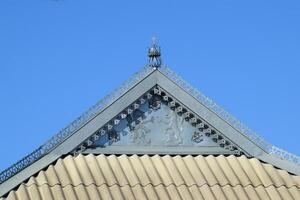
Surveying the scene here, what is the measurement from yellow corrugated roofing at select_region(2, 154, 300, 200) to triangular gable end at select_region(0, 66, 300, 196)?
28cm

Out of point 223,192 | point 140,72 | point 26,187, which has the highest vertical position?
point 140,72

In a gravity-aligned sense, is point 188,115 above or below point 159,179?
above

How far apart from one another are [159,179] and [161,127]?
5.59 feet

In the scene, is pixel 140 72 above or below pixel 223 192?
above

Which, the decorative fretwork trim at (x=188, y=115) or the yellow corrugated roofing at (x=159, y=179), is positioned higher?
the decorative fretwork trim at (x=188, y=115)

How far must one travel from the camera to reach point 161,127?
29547mm

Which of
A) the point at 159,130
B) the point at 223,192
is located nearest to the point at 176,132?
the point at 159,130

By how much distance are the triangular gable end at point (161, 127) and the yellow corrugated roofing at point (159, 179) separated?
0.91 feet

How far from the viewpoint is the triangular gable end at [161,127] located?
2903cm

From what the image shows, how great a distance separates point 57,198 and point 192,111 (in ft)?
16.1

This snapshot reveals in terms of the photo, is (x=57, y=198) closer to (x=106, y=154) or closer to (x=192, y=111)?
(x=106, y=154)

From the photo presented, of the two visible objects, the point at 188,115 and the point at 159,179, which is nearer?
the point at 159,179

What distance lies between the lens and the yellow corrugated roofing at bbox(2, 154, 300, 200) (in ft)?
90.6

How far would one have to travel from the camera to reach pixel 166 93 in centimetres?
2969
